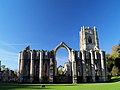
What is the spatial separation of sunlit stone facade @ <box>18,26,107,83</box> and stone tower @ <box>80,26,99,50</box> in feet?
96.4

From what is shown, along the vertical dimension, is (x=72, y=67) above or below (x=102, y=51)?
below

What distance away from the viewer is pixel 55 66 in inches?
1818

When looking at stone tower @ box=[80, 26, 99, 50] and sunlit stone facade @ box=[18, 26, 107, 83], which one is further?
stone tower @ box=[80, 26, 99, 50]

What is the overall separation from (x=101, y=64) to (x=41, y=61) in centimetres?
1738

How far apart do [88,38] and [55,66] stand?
37.9 metres

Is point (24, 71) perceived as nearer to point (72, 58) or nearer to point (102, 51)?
point (72, 58)

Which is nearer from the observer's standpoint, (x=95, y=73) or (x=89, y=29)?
(x=95, y=73)

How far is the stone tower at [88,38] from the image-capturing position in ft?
254

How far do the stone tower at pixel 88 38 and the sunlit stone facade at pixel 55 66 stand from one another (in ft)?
96.4

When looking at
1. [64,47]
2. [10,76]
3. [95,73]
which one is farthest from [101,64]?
[10,76]

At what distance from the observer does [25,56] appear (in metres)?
46.6

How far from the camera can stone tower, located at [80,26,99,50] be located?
254 ft

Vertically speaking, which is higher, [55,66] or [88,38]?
[88,38]

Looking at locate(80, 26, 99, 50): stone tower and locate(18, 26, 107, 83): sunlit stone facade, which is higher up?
locate(80, 26, 99, 50): stone tower
